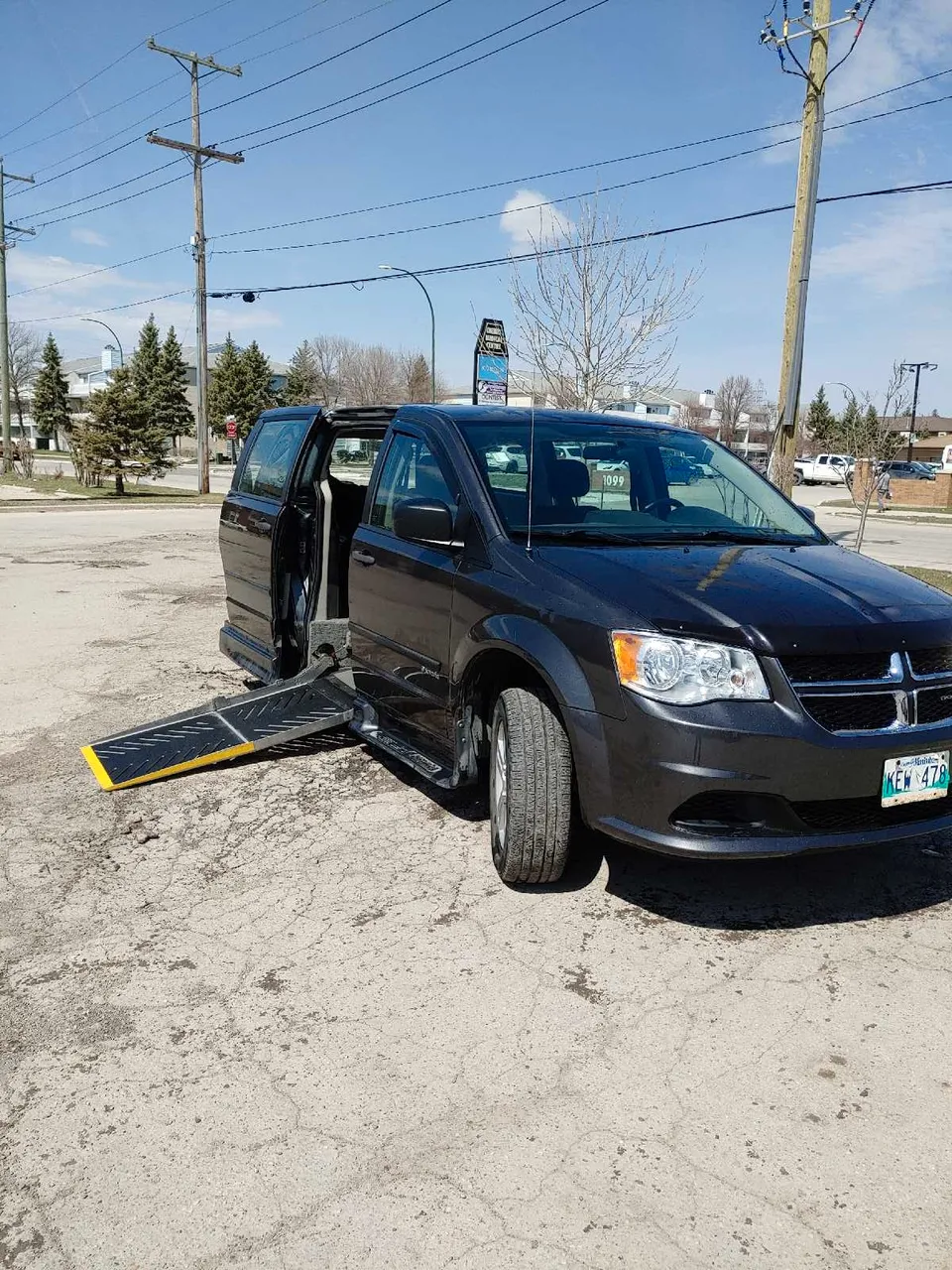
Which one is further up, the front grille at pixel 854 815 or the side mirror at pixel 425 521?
the side mirror at pixel 425 521

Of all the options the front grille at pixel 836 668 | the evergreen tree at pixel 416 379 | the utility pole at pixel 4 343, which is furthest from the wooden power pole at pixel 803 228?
the evergreen tree at pixel 416 379

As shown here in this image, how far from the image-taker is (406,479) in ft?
15.5

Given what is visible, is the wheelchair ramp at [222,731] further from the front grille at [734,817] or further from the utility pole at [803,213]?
the utility pole at [803,213]

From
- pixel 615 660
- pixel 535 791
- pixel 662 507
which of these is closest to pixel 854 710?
pixel 615 660

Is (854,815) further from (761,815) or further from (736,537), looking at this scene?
(736,537)

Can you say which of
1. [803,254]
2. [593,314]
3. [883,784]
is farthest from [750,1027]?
[593,314]

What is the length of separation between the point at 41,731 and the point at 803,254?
10655 millimetres

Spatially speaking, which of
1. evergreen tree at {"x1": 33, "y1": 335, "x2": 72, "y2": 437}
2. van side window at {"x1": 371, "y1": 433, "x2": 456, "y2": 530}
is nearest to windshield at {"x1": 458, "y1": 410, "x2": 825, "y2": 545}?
van side window at {"x1": 371, "y1": 433, "x2": 456, "y2": 530}

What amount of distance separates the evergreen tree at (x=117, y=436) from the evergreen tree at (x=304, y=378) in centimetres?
3132

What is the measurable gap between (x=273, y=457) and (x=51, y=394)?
258 feet

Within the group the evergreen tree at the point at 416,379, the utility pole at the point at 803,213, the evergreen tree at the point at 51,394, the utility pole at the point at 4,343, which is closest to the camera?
the utility pole at the point at 803,213

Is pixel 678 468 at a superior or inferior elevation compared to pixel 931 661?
superior

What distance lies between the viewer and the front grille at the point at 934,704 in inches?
127

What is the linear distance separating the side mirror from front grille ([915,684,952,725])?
185 cm
